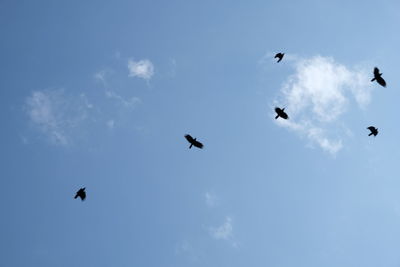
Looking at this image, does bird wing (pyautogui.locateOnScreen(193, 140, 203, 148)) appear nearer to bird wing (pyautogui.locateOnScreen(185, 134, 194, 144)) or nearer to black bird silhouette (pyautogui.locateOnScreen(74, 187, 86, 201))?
bird wing (pyautogui.locateOnScreen(185, 134, 194, 144))

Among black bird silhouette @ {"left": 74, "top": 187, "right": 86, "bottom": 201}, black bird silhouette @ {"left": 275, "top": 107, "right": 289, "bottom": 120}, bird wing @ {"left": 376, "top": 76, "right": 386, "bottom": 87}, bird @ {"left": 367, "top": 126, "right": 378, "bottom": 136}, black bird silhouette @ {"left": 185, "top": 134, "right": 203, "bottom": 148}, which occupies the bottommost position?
black bird silhouette @ {"left": 74, "top": 187, "right": 86, "bottom": 201}

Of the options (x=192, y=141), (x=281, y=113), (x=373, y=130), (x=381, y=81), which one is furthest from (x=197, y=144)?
(x=381, y=81)

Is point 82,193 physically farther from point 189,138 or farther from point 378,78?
point 378,78

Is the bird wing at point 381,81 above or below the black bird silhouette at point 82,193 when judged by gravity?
above

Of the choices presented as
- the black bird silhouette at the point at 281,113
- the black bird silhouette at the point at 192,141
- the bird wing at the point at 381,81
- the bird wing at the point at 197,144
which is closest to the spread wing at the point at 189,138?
the black bird silhouette at the point at 192,141

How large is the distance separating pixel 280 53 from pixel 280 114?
29.3ft

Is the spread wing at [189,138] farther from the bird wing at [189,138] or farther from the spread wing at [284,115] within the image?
the spread wing at [284,115]

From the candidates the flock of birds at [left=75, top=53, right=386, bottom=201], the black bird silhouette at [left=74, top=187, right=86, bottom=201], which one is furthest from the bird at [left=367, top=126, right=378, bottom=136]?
the black bird silhouette at [left=74, top=187, right=86, bottom=201]

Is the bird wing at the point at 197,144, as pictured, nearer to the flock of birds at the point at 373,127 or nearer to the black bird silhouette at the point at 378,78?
the flock of birds at the point at 373,127

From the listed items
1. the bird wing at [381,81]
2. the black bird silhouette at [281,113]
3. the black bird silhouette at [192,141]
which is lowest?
the black bird silhouette at [192,141]

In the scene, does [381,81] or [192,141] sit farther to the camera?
[192,141]

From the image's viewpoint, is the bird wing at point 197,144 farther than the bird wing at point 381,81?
Yes

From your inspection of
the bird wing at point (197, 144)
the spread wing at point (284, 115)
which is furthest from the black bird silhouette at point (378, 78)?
the bird wing at point (197, 144)

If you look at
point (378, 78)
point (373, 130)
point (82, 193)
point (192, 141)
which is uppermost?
point (378, 78)
